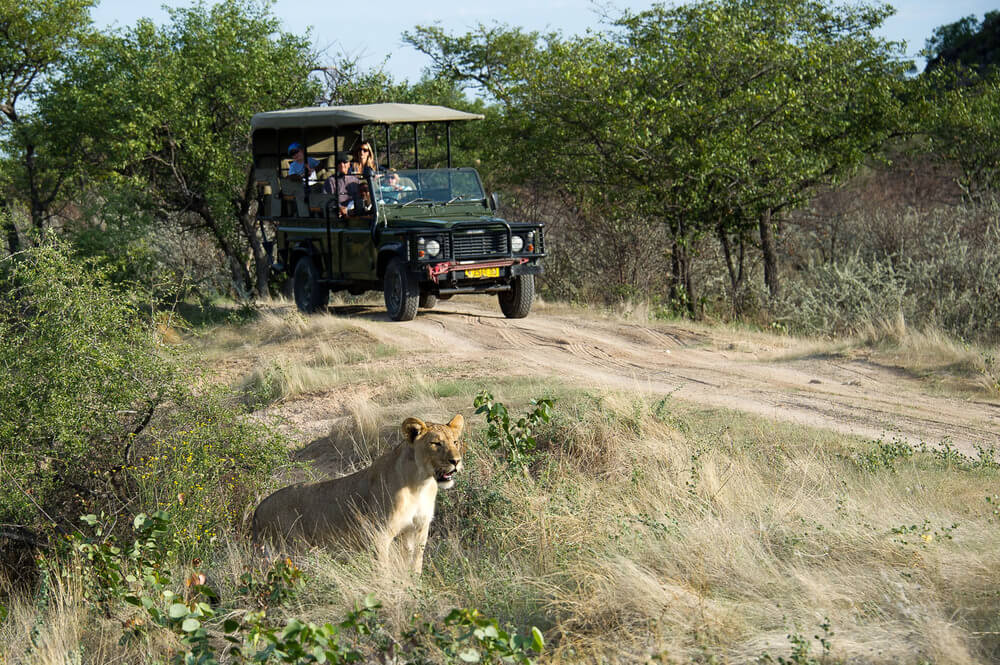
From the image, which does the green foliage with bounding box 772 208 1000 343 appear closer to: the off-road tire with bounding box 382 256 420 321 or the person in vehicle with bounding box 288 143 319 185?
the off-road tire with bounding box 382 256 420 321

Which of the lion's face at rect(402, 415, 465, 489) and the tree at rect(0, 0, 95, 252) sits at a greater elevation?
the tree at rect(0, 0, 95, 252)

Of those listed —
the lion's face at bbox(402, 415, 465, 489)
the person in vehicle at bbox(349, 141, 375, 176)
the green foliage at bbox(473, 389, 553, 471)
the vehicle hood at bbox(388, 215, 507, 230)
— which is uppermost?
the person in vehicle at bbox(349, 141, 375, 176)

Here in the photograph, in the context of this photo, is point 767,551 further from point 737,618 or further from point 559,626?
point 559,626

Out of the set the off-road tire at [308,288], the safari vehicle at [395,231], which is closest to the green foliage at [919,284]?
the safari vehicle at [395,231]

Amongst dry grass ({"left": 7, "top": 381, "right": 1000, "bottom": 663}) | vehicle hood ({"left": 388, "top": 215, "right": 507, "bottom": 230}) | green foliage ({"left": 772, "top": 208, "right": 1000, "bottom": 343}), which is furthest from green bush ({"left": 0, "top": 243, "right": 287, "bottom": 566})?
green foliage ({"left": 772, "top": 208, "right": 1000, "bottom": 343})

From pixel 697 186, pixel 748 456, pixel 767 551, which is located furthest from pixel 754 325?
pixel 767 551

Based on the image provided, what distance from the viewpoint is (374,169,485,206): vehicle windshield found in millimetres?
13383

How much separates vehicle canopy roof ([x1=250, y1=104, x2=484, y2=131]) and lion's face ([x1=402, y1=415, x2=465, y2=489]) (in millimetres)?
8340

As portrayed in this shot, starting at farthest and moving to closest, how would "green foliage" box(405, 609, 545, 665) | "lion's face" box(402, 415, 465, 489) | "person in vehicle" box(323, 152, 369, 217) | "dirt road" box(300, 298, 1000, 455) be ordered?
"person in vehicle" box(323, 152, 369, 217), "dirt road" box(300, 298, 1000, 455), "lion's face" box(402, 415, 465, 489), "green foliage" box(405, 609, 545, 665)

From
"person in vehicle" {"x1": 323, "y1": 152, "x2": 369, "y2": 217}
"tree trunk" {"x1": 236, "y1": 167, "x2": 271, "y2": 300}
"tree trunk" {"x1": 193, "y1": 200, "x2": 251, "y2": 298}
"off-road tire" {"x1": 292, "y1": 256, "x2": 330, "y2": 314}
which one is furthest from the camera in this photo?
"tree trunk" {"x1": 236, "y1": 167, "x2": 271, "y2": 300}

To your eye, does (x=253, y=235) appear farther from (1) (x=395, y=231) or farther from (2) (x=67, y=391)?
(2) (x=67, y=391)

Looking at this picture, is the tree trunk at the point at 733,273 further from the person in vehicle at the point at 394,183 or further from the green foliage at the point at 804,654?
the green foliage at the point at 804,654

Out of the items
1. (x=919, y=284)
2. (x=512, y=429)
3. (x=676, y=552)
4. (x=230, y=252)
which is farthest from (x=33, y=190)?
(x=676, y=552)

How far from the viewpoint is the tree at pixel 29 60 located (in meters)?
18.2
